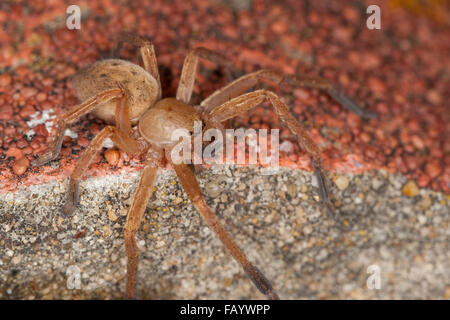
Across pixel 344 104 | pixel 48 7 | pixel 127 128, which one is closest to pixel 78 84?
pixel 127 128

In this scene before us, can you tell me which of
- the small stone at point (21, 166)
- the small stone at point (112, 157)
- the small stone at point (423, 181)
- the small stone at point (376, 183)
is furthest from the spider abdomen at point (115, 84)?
the small stone at point (423, 181)

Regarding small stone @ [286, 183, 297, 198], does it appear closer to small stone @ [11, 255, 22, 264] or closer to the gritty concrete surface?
the gritty concrete surface

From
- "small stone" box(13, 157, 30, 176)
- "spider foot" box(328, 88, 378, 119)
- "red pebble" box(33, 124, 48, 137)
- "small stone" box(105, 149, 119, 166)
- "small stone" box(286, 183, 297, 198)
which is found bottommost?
"small stone" box(286, 183, 297, 198)

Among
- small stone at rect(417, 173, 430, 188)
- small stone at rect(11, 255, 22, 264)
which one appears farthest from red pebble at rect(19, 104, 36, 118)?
small stone at rect(417, 173, 430, 188)

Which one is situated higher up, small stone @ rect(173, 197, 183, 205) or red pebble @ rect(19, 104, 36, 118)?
red pebble @ rect(19, 104, 36, 118)

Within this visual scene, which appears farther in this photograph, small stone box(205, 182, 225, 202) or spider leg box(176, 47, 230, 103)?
spider leg box(176, 47, 230, 103)

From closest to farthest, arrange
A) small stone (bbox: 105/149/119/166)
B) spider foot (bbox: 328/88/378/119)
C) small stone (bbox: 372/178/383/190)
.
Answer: small stone (bbox: 105/149/119/166) → small stone (bbox: 372/178/383/190) → spider foot (bbox: 328/88/378/119)

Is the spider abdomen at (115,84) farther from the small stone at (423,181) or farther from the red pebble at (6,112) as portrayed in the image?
the small stone at (423,181)

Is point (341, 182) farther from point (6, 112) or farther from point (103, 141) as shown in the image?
point (6, 112)
